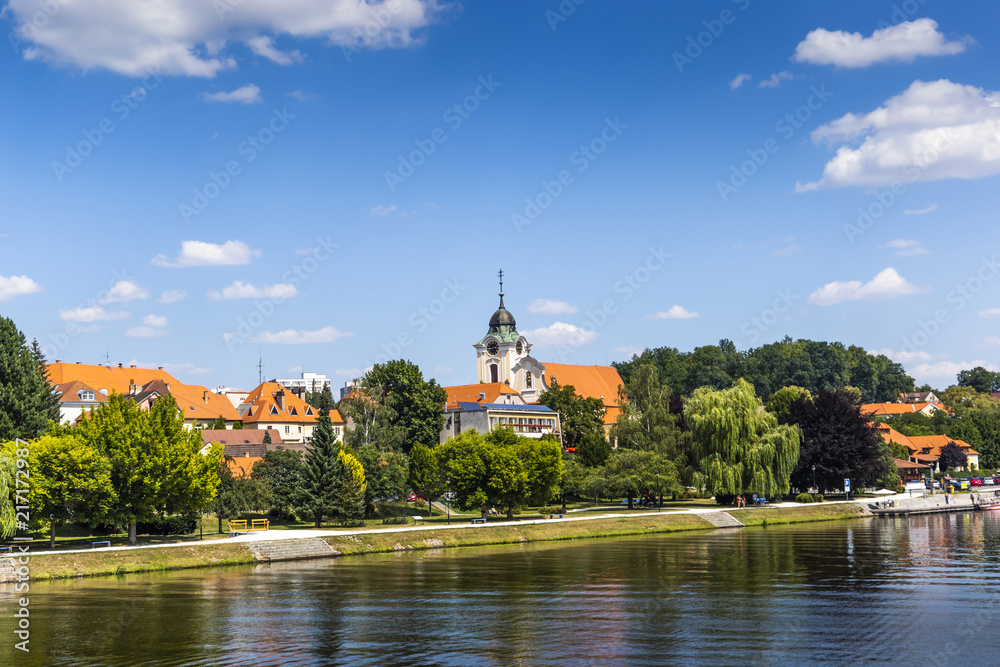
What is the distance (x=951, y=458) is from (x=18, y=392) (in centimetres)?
12863

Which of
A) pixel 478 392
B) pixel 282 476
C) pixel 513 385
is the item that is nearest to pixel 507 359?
pixel 513 385

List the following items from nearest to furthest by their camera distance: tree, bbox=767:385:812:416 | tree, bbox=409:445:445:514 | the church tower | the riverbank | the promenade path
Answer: the riverbank → the promenade path → tree, bbox=409:445:445:514 → tree, bbox=767:385:812:416 → the church tower

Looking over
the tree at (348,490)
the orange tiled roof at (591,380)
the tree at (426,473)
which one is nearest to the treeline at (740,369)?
the orange tiled roof at (591,380)

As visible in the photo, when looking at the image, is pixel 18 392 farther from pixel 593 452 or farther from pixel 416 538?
pixel 593 452

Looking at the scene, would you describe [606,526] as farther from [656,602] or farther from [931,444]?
[931,444]

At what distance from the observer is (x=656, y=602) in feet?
117

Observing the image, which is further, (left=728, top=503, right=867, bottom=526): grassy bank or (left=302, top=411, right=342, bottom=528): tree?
(left=728, top=503, right=867, bottom=526): grassy bank

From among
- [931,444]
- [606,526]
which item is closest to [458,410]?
[606,526]

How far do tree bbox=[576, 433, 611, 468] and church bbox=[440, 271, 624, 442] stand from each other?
12136mm

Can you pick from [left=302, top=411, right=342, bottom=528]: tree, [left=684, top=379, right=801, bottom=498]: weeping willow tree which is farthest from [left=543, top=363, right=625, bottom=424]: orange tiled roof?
[left=302, top=411, right=342, bottom=528]: tree

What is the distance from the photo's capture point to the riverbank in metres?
47.7

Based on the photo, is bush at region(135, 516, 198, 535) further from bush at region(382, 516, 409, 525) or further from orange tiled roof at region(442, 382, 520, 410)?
orange tiled roof at region(442, 382, 520, 410)

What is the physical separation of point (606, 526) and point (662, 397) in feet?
96.6

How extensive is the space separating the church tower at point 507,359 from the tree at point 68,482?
81.5 m
